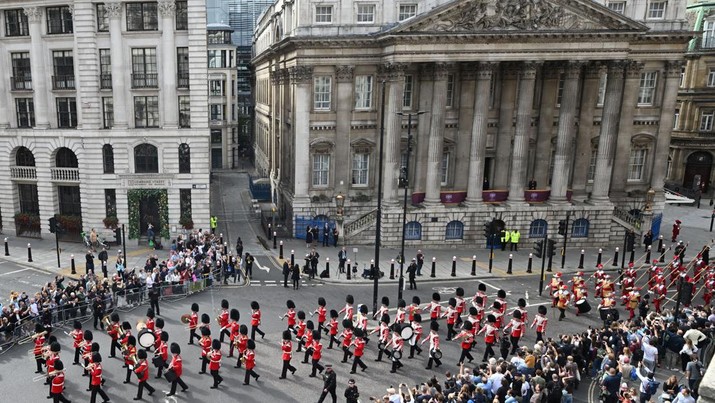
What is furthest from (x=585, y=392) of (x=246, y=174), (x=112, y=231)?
(x=246, y=174)

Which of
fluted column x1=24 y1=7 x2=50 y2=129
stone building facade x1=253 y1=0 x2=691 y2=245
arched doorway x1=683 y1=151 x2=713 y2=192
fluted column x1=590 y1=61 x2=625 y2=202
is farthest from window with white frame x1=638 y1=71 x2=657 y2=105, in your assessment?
fluted column x1=24 y1=7 x2=50 y2=129

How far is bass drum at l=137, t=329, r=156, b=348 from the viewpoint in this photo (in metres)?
19.6

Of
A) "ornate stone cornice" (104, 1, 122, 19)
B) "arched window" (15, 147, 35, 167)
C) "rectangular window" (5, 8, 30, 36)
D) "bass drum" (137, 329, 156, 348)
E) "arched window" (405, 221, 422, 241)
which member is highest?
"ornate stone cornice" (104, 1, 122, 19)

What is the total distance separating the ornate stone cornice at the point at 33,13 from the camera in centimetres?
3694

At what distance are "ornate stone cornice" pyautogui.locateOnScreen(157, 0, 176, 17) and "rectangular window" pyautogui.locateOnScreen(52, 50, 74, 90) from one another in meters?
6.83

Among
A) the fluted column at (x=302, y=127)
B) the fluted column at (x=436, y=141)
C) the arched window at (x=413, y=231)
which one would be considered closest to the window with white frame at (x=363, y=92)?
the fluted column at (x=302, y=127)

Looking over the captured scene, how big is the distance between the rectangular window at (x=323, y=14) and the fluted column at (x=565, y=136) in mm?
16012

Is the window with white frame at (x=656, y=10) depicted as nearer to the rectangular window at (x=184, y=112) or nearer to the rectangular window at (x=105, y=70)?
the rectangular window at (x=184, y=112)

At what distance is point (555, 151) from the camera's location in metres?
41.6

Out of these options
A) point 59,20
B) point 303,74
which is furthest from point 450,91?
→ point 59,20

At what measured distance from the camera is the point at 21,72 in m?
38.5

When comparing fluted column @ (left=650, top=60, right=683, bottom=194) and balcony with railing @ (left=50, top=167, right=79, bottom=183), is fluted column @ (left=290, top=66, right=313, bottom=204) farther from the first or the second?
fluted column @ (left=650, top=60, right=683, bottom=194)

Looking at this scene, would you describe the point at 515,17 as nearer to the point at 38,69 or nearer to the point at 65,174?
the point at 38,69

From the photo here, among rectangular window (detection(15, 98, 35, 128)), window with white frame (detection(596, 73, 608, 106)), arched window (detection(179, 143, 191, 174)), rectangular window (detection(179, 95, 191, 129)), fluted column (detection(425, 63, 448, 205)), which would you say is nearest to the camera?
rectangular window (detection(179, 95, 191, 129))
